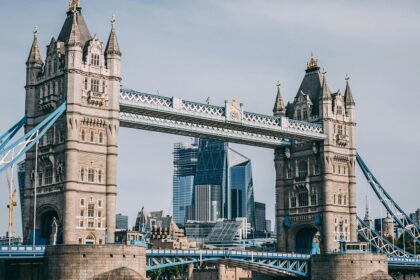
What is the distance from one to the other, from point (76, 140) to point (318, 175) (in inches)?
1676

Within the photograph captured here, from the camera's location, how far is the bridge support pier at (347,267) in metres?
109

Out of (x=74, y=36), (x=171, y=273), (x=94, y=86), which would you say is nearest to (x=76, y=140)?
(x=94, y=86)

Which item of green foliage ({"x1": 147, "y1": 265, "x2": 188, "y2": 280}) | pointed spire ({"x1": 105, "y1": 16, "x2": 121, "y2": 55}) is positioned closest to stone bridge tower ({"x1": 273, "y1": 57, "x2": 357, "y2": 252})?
pointed spire ({"x1": 105, "y1": 16, "x2": 121, "y2": 55})

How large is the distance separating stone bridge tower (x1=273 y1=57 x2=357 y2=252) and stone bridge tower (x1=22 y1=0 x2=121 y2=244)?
121ft

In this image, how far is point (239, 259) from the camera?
4122 inches

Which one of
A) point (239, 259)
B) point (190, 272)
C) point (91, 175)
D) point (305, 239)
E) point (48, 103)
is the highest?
point (48, 103)

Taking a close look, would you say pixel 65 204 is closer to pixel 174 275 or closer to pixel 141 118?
pixel 141 118

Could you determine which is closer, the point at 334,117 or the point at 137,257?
the point at 137,257

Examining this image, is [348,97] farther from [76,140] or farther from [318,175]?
[76,140]

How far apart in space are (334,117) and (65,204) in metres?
48.4

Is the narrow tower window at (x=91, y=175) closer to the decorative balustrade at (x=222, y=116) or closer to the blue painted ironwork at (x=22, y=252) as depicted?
the decorative balustrade at (x=222, y=116)

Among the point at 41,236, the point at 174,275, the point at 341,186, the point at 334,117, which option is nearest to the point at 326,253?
the point at 341,186

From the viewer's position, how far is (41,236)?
94.9 metres

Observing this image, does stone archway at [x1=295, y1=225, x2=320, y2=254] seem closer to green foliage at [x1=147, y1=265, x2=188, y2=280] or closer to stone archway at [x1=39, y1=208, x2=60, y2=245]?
stone archway at [x1=39, y1=208, x2=60, y2=245]
